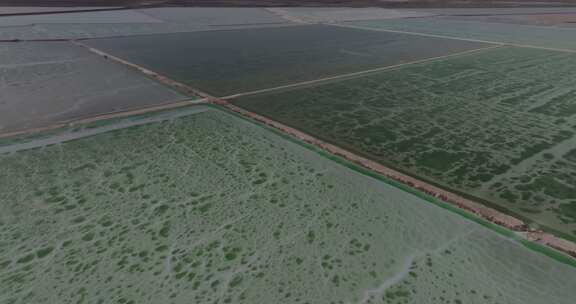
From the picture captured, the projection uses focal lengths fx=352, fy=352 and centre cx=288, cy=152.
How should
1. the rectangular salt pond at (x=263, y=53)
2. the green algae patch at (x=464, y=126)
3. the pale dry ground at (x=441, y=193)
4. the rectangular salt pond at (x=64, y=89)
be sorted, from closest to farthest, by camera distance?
the pale dry ground at (x=441, y=193)
the green algae patch at (x=464, y=126)
the rectangular salt pond at (x=64, y=89)
the rectangular salt pond at (x=263, y=53)

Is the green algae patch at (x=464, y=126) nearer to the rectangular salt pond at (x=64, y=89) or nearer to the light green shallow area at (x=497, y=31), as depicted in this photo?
the rectangular salt pond at (x=64, y=89)

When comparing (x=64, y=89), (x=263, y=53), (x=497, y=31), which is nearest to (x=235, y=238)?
(x=64, y=89)

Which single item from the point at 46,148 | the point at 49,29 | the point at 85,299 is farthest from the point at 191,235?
the point at 49,29

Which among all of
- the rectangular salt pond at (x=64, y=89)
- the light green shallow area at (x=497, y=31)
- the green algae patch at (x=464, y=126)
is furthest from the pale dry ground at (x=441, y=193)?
the light green shallow area at (x=497, y=31)

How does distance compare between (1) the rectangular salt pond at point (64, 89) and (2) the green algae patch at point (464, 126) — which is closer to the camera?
(2) the green algae patch at point (464, 126)

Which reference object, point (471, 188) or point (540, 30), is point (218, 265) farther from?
point (540, 30)

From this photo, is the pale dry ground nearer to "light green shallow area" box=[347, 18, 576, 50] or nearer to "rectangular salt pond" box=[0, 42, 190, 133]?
"rectangular salt pond" box=[0, 42, 190, 133]
